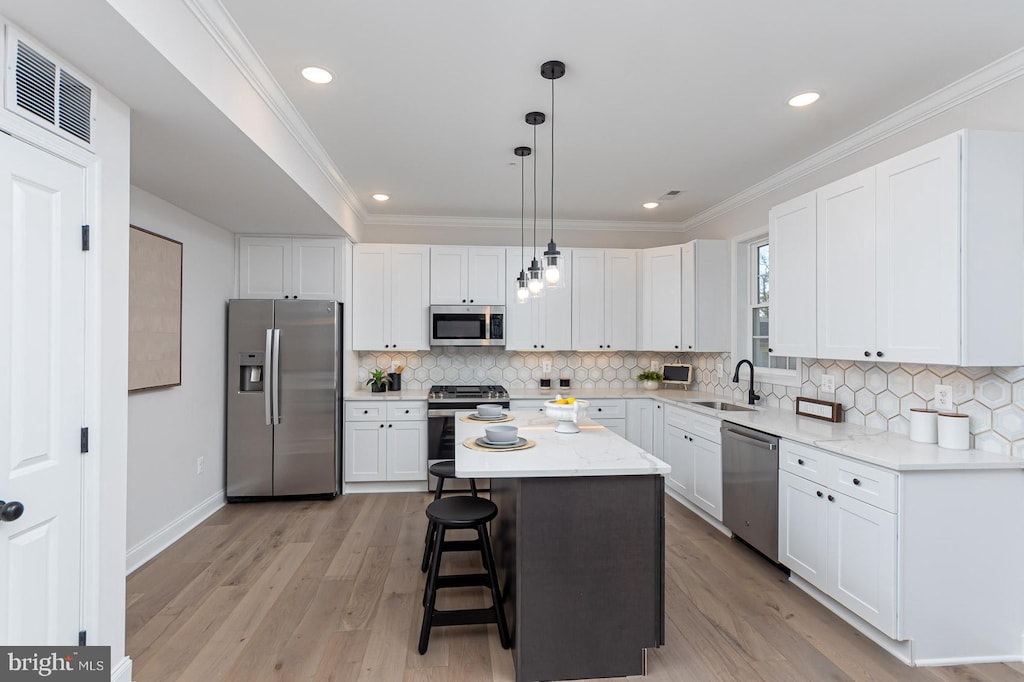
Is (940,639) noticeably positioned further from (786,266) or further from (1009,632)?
(786,266)

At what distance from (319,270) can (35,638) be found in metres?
3.34

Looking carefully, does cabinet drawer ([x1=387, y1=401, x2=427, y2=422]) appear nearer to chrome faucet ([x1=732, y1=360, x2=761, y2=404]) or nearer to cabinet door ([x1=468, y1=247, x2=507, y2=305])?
cabinet door ([x1=468, y1=247, x2=507, y2=305])

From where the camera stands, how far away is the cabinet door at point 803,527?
2.59 metres

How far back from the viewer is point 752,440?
10.4 ft

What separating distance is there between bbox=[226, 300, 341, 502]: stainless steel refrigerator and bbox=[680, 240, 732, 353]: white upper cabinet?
3.22 m

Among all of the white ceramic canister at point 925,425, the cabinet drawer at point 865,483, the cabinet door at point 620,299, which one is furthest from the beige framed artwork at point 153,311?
the white ceramic canister at point 925,425

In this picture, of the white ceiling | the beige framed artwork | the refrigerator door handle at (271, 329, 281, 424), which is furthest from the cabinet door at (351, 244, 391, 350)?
the beige framed artwork

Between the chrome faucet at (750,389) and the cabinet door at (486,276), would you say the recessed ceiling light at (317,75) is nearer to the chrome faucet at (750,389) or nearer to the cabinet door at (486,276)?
the cabinet door at (486,276)

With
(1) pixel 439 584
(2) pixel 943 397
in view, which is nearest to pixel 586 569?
(1) pixel 439 584

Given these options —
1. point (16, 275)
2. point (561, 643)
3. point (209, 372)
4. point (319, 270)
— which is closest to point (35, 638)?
point (16, 275)

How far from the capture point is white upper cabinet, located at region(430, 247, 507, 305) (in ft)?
15.9

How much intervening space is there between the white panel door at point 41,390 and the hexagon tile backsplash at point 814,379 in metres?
3.28

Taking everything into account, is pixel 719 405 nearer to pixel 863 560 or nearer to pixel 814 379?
pixel 814 379

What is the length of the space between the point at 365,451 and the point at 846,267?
12.8 feet
